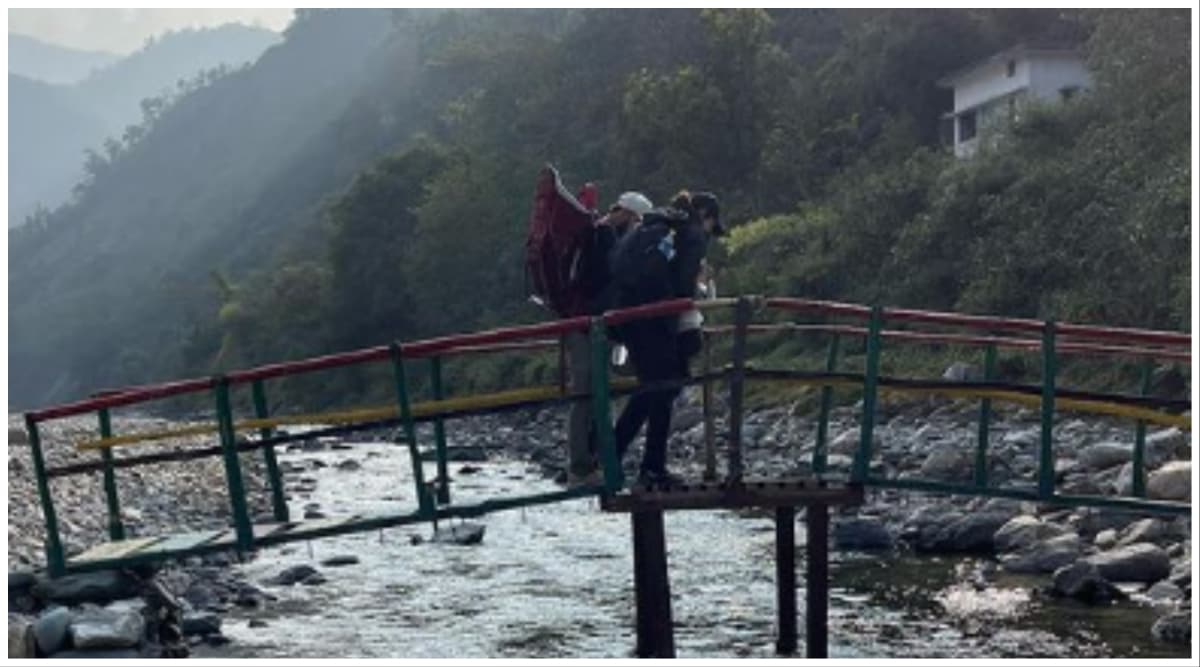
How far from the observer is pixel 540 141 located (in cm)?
7506

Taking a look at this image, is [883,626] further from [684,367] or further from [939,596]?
[684,367]

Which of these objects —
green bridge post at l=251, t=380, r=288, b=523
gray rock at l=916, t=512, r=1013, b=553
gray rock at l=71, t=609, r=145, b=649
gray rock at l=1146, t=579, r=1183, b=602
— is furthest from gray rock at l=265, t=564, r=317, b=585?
gray rock at l=1146, t=579, r=1183, b=602

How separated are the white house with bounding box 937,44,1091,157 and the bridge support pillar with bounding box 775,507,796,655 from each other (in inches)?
1403

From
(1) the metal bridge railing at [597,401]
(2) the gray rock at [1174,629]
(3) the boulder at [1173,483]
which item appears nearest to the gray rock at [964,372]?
(3) the boulder at [1173,483]

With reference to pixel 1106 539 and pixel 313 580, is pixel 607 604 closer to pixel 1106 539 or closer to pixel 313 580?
pixel 313 580

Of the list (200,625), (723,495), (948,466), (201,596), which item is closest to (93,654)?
(200,625)

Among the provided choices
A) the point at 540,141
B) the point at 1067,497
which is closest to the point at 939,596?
the point at 1067,497

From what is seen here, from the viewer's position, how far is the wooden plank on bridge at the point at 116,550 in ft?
39.0

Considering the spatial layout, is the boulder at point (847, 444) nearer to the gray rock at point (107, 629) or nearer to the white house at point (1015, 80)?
the gray rock at point (107, 629)

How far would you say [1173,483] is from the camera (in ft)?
57.2

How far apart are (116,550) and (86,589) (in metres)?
2.97

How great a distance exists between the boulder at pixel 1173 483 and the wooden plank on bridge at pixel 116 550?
10.2m

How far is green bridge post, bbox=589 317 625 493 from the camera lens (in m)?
11.0

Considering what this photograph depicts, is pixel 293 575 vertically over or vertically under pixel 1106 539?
over
